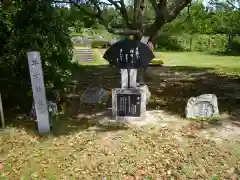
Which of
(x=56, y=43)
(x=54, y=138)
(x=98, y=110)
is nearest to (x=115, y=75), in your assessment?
(x=98, y=110)

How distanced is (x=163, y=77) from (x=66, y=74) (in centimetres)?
670

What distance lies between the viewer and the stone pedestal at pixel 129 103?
23.8 feet

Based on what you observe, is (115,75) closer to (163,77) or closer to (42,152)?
(163,77)

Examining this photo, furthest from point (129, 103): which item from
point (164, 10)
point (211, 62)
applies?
point (211, 62)

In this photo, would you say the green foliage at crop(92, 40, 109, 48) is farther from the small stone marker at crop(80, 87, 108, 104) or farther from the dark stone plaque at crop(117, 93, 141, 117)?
the dark stone plaque at crop(117, 93, 141, 117)

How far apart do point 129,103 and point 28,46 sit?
9.07 ft

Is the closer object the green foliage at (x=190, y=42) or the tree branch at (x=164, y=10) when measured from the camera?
the tree branch at (x=164, y=10)

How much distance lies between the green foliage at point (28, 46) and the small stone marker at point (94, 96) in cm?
136

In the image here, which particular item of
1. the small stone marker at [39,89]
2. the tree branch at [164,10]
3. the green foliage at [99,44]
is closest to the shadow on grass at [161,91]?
the small stone marker at [39,89]

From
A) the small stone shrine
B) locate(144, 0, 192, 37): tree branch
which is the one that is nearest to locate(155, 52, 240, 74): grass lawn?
locate(144, 0, 192, 37): tree branch

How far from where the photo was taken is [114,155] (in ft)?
18.1

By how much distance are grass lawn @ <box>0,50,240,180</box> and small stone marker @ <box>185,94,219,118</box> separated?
0.61 meters

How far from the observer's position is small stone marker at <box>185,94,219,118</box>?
23.8 ft

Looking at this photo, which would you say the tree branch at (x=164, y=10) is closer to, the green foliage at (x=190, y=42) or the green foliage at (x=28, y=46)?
the green foliage at (x=28, y=46)
